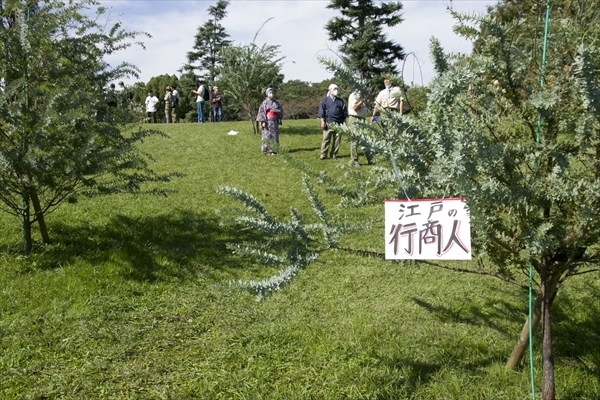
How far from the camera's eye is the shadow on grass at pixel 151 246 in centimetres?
500

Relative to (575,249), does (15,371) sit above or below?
below

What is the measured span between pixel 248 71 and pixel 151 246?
9448 mm

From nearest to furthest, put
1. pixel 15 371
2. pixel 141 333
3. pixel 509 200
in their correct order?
pixel 509 200
pixel 15 371
pixel 141 333

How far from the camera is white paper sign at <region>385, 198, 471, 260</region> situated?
2.10 metres

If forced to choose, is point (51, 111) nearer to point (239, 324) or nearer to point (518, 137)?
point (239, 324)

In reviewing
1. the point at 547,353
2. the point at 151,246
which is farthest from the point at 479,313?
the point at 151,246

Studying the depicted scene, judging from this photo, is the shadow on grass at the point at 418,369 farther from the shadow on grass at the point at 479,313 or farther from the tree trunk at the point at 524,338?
the shadow on grass at the point at 479,313

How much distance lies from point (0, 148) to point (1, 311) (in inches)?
57.1

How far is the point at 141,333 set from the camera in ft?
13.1

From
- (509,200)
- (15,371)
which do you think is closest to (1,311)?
(15,371)

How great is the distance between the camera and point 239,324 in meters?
4.15

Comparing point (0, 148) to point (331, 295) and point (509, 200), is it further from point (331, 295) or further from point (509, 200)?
point (509, 200)

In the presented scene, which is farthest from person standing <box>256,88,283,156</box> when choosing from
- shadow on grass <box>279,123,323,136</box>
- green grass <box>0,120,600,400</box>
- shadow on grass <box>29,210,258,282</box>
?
green grass <box>0,120,600,400</box>

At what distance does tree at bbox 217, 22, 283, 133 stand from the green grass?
8544mm
